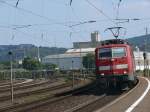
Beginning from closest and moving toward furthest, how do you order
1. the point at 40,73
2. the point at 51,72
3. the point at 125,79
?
the point at 125,79 < the point at 40,73 < the point at 51,72

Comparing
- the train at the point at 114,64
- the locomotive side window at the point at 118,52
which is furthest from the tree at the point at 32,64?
the locomotive side window at the point at 118,52

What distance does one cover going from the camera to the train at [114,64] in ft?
113

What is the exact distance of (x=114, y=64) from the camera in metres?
34.5

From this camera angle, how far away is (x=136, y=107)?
20797mm

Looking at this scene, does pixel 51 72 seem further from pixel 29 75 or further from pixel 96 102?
pixel 96 102

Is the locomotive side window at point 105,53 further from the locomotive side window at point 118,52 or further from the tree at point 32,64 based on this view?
the tree at point 32,64

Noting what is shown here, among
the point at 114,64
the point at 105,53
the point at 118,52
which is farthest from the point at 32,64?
the point at 114,64

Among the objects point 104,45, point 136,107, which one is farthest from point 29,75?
point 136,107

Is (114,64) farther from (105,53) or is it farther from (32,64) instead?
(32,64)

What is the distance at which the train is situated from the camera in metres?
34.4

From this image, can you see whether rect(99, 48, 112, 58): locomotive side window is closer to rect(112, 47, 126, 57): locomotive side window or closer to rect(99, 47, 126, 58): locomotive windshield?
rect(99, 47, 126, 58): locomotive windshield

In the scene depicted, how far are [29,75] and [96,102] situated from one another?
7953 cm

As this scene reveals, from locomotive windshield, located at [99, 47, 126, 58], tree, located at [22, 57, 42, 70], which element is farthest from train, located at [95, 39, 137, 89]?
tree, located at [22, 57, 42, 70]

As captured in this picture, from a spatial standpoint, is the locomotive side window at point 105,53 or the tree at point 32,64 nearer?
the locomotive side window at point 105,53
